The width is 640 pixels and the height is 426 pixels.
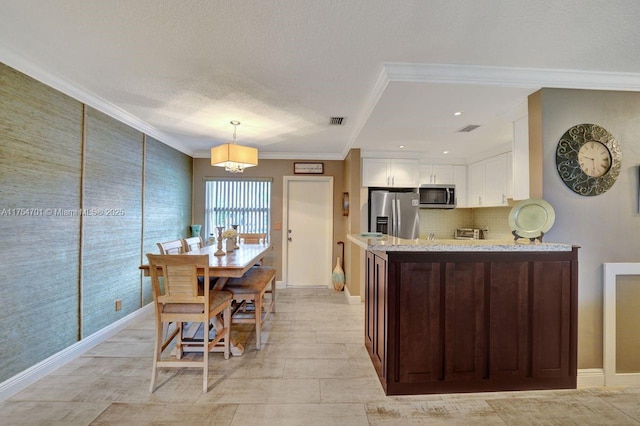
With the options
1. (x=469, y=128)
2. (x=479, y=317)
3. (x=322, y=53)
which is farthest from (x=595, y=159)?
(x=322, y=53)

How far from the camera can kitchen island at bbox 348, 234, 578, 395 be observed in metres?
1.94

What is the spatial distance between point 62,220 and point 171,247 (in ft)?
3.00

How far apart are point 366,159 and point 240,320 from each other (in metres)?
2.86

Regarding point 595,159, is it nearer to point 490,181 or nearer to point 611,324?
point 611,324

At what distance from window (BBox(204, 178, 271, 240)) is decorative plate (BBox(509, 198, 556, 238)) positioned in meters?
3.73

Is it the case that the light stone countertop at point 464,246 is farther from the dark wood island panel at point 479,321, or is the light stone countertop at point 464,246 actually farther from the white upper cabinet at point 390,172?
the white upper cabinet at point 390,172

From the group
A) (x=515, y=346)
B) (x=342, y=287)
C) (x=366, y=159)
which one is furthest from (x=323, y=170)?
(x=515, y=346)

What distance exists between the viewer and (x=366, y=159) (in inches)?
168

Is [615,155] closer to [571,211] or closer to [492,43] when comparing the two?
[571,211]

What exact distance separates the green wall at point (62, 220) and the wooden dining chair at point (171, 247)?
0.61 meters

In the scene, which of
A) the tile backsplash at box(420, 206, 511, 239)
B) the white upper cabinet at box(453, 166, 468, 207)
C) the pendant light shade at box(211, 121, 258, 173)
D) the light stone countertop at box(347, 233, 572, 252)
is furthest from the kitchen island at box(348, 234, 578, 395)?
the tile backsplash at box(420, 206, 511, 239)

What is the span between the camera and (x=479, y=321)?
1972 mm

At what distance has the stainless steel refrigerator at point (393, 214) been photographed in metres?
4.17

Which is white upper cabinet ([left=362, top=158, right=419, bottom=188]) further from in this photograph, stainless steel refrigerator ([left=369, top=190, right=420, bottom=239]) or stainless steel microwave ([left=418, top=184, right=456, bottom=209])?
stainless steel microwave ([left=418, top=184, right=456, bottom=209])
